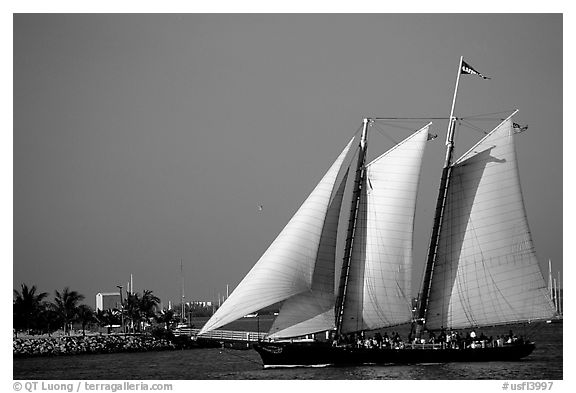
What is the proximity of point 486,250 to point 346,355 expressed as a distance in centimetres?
645

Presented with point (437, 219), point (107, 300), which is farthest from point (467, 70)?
point (107, 300)

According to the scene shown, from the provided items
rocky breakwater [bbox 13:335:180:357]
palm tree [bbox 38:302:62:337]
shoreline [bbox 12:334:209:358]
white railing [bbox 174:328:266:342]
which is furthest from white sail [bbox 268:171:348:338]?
palm tree [bbox 38:302:62:337]

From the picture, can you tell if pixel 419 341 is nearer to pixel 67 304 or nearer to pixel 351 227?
pixel 351 227

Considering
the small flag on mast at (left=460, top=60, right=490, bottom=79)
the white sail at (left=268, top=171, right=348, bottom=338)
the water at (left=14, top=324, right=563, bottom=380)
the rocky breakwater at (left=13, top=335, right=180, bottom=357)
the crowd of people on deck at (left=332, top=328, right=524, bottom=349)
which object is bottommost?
the water at (left=14, top=324, right=563, bottom=380)

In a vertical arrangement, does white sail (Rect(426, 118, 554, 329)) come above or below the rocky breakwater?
above

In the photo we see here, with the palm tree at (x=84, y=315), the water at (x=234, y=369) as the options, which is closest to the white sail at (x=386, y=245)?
the water at (x=234, y=369)

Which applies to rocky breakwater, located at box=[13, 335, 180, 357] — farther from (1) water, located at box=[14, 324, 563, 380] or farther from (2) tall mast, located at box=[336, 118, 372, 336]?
(2) tall mast, located at box=[336, 118, 372, 336]

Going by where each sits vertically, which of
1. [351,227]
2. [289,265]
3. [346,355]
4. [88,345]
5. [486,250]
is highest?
[351,227]

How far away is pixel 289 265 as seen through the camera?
3831 cm

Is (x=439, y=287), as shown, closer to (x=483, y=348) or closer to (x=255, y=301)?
(x=483, y=348)

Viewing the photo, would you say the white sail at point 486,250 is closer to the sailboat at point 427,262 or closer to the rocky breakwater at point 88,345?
the sailboat at point 427,262

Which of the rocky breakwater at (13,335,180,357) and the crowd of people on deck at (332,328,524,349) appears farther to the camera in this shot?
the rocky breakwater at (13,335,180,357)

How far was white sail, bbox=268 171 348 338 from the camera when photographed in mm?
39219

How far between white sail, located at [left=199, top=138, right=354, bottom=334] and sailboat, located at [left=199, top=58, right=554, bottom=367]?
0.35 m
